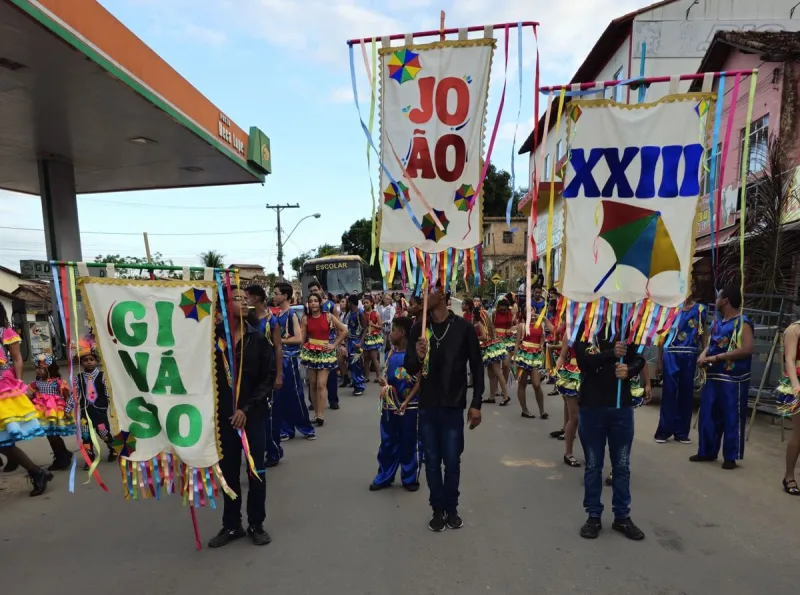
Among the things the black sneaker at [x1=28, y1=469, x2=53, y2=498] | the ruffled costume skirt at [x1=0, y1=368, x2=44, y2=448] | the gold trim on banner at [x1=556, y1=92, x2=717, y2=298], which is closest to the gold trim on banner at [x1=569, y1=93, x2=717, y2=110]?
the gold trim on banner at [x1=556, y1=92, x2=717, y2=298]

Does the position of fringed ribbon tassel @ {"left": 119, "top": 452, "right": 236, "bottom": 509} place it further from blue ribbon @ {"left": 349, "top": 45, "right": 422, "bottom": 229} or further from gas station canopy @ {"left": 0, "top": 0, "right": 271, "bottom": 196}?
gas station canopy @ {"left": 0, "top": 0, "right": 271, "bottom": 196}

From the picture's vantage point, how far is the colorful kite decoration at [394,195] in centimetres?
357

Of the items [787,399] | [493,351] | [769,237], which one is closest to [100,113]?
[493,351]

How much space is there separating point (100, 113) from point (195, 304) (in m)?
5.33

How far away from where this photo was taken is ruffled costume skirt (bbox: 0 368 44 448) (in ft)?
14.6

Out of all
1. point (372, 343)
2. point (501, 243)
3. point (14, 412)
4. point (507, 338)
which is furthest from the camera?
point (501, 243)

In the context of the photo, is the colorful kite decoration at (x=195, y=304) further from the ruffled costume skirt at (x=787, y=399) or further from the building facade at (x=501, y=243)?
the building facade at (x=501, y=243)

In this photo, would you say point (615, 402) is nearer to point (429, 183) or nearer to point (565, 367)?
point (565, 367)

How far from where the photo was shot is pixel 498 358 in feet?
28.2

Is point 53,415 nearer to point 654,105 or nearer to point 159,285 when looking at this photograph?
point 159,285

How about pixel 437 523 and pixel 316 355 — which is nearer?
pixel 437 523

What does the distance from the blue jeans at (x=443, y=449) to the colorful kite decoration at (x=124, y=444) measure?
1.98 m

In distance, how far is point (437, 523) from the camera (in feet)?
12.8

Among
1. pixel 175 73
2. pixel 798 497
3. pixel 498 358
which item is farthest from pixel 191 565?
pixel 175 73
